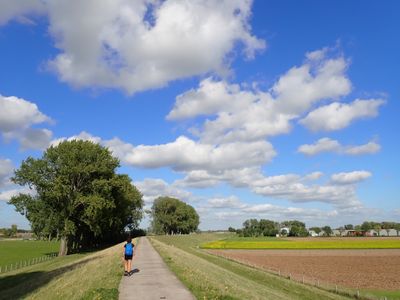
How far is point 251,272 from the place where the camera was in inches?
1469

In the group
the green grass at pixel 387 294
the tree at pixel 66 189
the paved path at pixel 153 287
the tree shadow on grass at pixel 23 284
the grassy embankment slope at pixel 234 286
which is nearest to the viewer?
the paved path at pixel 153 287

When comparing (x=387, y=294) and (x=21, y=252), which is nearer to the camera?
(x=387, y=294)

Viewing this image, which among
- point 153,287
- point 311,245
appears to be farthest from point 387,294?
point 311,245

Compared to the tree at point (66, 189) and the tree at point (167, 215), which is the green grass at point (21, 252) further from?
the tree at point (167, 215)

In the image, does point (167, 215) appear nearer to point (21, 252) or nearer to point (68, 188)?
point (21, 252)

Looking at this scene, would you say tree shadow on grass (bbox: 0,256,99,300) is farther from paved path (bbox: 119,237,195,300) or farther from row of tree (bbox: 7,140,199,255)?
row of tree (bbox: 7,140,199,255)

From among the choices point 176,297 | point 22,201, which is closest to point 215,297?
point 176,297

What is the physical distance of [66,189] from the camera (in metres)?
59.6

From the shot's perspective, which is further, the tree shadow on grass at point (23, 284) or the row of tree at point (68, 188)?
the row of tree at point (68, 188)

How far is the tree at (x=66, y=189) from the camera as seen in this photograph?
59.4 m

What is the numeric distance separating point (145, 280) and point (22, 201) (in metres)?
47.0

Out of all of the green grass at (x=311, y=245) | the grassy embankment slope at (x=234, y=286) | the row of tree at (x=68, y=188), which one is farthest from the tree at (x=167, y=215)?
the grassy embankment slope at (x=234, y=286)

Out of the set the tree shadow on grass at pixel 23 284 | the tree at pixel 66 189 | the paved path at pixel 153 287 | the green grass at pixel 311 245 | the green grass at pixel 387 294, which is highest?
the tree at pixel 66 189

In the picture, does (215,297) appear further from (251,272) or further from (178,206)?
(178,206)
